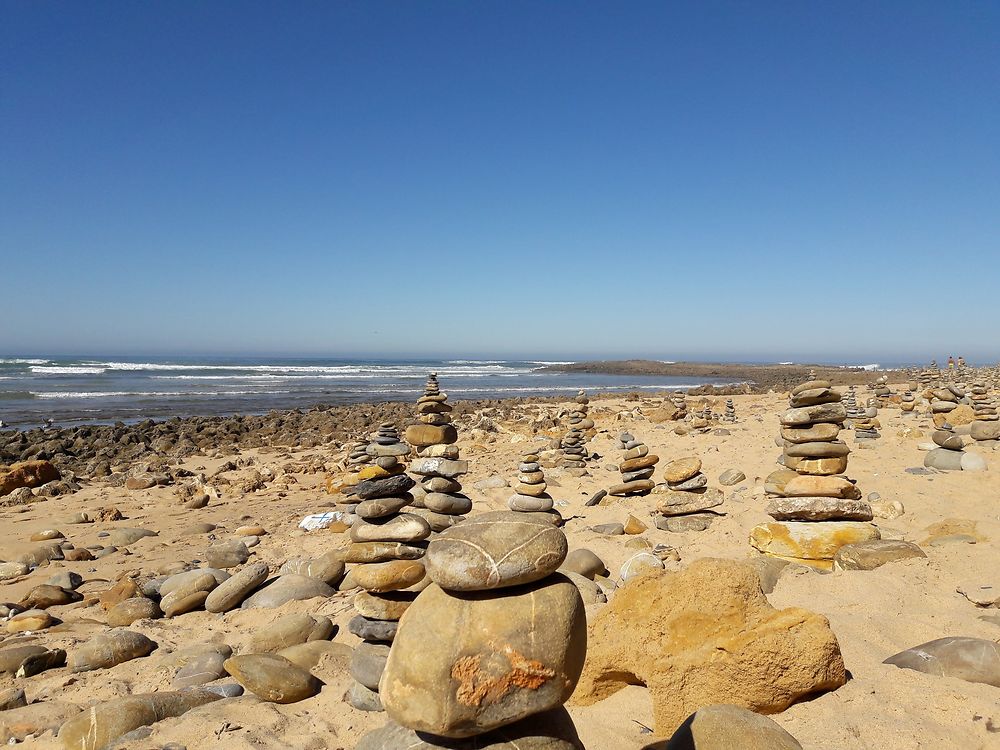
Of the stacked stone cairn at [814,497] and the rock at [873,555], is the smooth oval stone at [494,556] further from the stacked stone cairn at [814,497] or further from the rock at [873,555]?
the stacked stone cairn at [814,497]

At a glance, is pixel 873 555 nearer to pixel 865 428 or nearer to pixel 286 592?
pixel 286 592

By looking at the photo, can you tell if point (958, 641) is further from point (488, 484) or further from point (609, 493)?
point (488, 484)

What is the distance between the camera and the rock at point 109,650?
527 cm

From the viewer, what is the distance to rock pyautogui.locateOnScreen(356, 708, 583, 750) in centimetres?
255

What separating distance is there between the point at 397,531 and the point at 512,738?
8.71 ft

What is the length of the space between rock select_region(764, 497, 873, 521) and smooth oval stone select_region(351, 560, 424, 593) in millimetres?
4297

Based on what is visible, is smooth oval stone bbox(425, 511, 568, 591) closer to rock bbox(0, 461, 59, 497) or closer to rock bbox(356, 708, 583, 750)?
rock bbox(356, 708, 583, 750)

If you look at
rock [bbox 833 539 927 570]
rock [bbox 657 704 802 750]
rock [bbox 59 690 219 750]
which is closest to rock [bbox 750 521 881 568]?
rock [bbox 833 539 927 570]

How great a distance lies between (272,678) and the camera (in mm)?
4602

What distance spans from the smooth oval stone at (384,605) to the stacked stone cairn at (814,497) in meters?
4.24

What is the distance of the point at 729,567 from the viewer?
13.1 feet

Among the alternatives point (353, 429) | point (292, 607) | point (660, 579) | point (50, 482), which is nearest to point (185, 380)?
point (353, 429)

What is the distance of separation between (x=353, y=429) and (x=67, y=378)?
34.9 metres

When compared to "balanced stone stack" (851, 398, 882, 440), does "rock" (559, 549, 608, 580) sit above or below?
below
